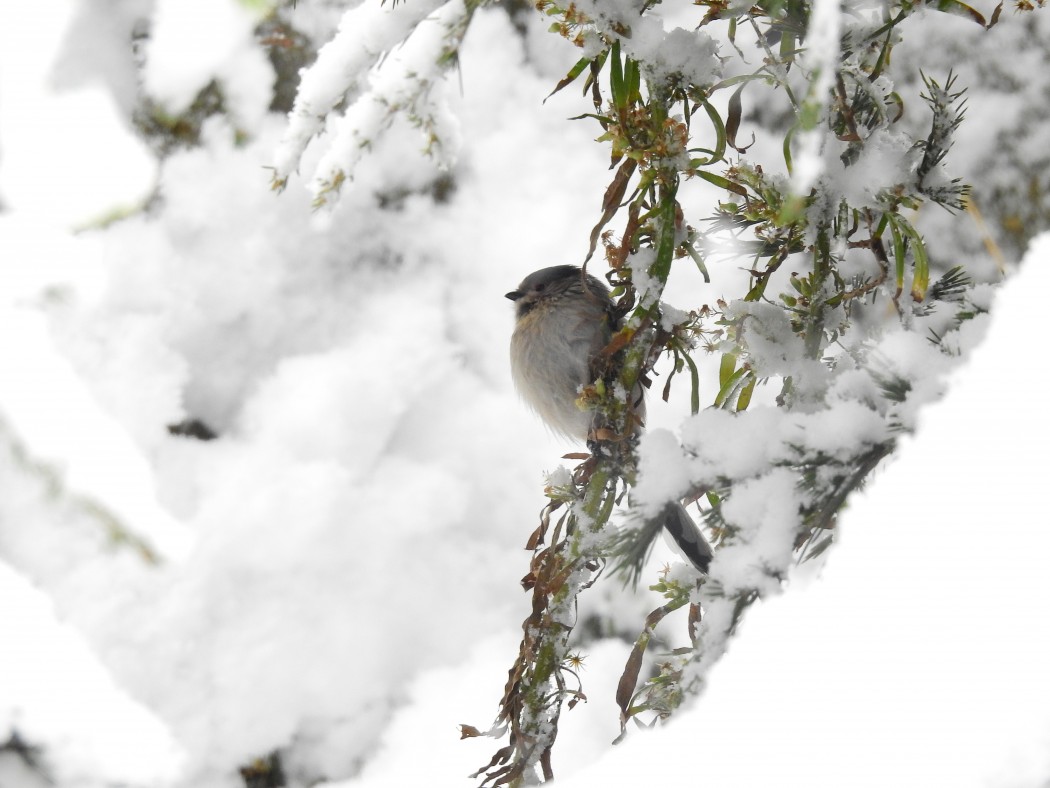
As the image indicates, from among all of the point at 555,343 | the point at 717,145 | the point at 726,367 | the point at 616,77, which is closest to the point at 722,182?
the point at 717,145

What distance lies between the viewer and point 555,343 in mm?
2283

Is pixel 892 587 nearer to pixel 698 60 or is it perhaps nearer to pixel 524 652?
pixel 524 652

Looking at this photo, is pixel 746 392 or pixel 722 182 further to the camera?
pixel 746 392

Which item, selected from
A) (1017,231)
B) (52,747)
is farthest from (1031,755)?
(52,747)

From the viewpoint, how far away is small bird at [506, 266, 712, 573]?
2.26 metres

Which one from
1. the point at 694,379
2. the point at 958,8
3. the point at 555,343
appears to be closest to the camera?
the point at 958,8

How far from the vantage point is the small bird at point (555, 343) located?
2.26 m

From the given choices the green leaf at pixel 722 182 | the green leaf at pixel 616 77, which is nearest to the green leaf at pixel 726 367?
the green leaf at pixel 722 182

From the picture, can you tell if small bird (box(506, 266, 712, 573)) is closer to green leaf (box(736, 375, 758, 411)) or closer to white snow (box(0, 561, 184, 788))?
green leaf (box(736, 375, 758, 411))

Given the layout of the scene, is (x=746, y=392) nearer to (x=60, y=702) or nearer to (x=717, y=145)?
(x=717, y=145)

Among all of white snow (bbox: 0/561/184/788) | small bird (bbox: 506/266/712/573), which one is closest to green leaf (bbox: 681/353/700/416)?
small bird (bbox: 506/266/712/573)

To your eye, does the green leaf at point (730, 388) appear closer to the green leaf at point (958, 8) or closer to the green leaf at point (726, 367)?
the green leaf at point (726, 367)

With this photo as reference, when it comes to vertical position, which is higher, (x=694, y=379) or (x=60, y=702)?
(x=60, y=702)

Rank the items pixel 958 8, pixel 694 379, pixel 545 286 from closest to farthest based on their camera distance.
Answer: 1. pixel 958 8
2. pixel 694 379
3. pixel 545 286
